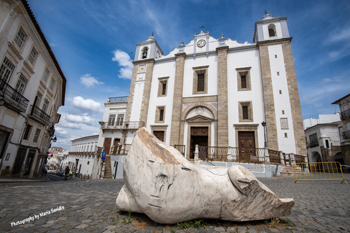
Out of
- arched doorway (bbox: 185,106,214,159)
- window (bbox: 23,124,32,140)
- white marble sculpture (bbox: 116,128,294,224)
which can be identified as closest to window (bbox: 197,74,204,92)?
arched doorway (bbox: 185,106,214,159)

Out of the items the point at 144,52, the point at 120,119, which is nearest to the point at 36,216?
the point at 120,119

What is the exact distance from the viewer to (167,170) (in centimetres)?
237

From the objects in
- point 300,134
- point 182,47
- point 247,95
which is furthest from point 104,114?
point 300,134

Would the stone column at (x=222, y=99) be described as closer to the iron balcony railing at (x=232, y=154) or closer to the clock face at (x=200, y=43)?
the iron balcony railing at (x=232, y=154)

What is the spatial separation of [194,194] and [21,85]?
13.3 metres

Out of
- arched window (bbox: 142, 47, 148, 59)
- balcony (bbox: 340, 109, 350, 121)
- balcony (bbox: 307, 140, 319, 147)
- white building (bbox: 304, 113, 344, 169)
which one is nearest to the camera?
balcony (bbox: 340, 109, 350, 121)

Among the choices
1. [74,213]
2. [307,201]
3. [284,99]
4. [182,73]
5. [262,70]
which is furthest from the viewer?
[182,73]

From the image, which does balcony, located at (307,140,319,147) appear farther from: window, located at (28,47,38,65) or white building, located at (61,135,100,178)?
window, located at (28,47,38,65)

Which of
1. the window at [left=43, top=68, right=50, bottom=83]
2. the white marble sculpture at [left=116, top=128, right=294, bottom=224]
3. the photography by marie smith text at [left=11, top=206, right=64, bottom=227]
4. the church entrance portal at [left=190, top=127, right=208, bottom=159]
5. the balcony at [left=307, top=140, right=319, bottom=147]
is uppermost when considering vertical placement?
the window at [left=43, top=68, right=50, bottom=83]

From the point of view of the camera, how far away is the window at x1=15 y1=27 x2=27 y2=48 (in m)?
9.57

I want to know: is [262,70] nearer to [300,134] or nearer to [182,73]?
[300,134]

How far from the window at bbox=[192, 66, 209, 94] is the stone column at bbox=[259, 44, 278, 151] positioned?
534 centimetres

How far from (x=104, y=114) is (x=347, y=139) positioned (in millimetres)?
29623

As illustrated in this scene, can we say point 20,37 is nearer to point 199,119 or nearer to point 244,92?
point 199,119
